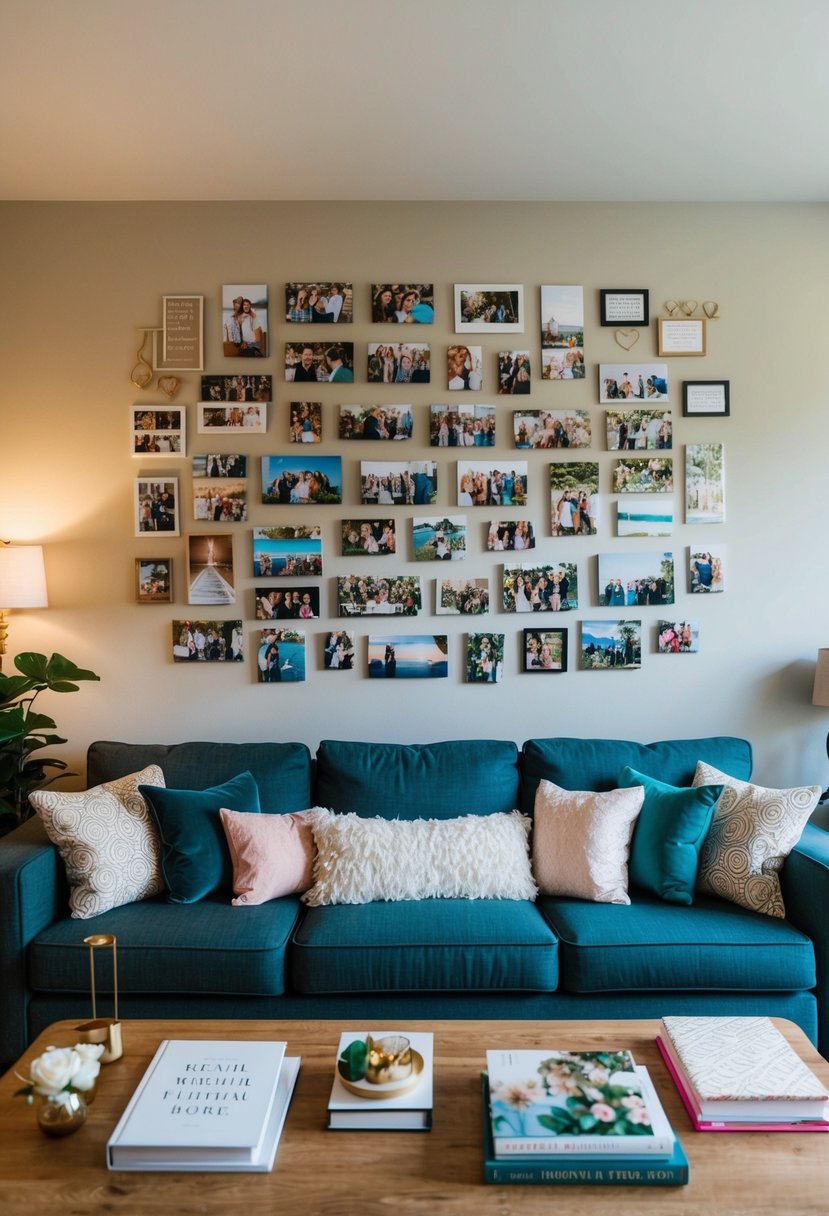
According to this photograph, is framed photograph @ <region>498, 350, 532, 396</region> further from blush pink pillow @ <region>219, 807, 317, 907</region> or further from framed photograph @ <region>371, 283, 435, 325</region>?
blush pink pillow @ <region>219, 807, 317, 907</region>

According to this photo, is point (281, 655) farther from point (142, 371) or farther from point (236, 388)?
point (142, 371)

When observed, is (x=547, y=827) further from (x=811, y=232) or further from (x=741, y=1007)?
(x=811, y=232)

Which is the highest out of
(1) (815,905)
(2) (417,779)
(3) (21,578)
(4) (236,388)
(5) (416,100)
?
(5) (416,100)

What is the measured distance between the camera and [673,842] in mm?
2598

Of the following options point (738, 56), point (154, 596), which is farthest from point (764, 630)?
point (154, 596)

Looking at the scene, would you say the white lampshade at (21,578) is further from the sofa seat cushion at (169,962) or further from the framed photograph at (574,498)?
the framed photograph at (574,498)

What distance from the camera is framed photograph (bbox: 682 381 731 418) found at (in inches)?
132

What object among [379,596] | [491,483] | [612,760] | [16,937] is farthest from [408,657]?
[16,937]

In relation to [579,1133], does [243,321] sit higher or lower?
higher

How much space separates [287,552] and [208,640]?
0.46 meters

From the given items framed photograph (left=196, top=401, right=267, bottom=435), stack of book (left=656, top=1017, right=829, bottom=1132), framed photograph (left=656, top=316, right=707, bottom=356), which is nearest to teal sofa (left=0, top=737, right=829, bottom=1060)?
stack of book (left=656, top=1017, right=829, bottom=1132)

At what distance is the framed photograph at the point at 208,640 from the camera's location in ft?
10.8

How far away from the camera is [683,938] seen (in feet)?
7.79

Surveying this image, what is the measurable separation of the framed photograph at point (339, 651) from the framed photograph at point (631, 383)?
53.8 inches
